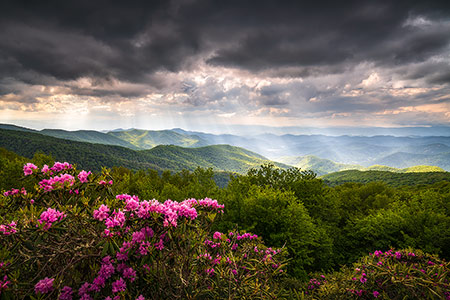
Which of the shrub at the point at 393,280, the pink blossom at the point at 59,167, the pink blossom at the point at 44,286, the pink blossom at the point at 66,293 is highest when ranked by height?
the pink blossom at the point at 59,167

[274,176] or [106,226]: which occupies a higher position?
[106,226]

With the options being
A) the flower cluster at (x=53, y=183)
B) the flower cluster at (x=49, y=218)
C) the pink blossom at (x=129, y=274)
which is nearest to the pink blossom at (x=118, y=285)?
the pink blossom at (x=129, y=274)

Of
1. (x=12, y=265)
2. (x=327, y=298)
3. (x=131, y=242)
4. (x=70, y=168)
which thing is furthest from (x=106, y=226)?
(x=327, y=298)

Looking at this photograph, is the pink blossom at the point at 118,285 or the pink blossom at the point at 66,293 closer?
the pink blossom at the point at 66,293

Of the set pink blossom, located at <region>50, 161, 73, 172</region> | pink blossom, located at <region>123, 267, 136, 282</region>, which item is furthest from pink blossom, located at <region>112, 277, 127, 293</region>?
pink blossom, located at <region>50, 161, 73, 172</region>

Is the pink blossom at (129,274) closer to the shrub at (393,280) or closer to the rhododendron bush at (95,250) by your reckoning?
the rhododendron bush at (95,250)

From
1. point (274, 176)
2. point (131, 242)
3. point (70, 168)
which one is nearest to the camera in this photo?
point (131, 242)

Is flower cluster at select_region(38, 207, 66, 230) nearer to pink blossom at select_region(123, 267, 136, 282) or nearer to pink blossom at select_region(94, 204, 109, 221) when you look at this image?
pink blossom at select_region(94, 204, 109, 221)

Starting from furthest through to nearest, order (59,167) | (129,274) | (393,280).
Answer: (59,167)
(393,280)
(129,274)

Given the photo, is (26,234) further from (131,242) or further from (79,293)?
(131,242)

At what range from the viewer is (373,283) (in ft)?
19.2

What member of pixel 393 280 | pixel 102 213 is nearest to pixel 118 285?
pixel 102 213

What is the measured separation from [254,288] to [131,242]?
118 inches

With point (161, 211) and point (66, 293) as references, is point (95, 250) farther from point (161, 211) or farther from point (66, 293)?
point (161, 211)
